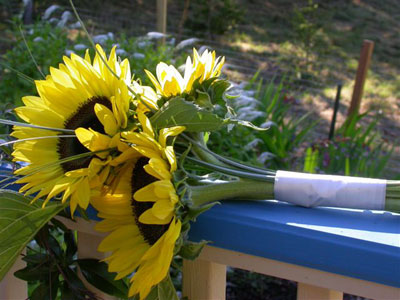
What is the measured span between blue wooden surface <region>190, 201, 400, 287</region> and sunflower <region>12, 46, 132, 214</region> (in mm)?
169

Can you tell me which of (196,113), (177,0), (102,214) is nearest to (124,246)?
(102,214)

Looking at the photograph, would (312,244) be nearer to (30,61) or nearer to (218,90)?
(218,90)

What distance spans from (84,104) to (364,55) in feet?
12.2

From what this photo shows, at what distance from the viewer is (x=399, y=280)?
666 millimetres

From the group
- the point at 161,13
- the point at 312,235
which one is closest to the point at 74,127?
the point at 312,235

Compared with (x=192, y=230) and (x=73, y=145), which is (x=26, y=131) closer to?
(x=73, y=145)

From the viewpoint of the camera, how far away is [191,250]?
2.20ft

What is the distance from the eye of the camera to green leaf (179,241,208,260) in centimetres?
66

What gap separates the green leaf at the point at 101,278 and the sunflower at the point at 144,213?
6.7 inches

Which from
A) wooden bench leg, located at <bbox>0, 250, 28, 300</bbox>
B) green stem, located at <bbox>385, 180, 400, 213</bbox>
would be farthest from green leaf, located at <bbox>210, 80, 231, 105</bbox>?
wooden bench leg, located at <bbox>0, 250, 28, 300</bbox>

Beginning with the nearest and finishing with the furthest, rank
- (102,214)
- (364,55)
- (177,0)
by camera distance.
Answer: (102,214)
(364,55)
(177,0)

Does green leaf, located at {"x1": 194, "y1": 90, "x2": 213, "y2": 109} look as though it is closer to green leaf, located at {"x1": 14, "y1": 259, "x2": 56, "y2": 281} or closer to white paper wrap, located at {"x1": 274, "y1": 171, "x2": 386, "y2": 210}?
white paper wrap, located at {"x1": 274, "y1": 171, "x2": 386, "y2": 210}

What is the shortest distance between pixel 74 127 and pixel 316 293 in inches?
15.5

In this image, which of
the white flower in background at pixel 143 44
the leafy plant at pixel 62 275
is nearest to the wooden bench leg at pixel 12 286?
the leafy plant at pixel 62 275
